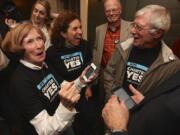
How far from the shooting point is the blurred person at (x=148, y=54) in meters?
2.23

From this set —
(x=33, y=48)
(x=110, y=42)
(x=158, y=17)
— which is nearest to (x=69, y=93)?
(x=33, y=48)

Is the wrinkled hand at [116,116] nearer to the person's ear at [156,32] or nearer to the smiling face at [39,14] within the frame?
the person's ear at [156,32]

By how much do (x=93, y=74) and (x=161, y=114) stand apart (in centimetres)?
90

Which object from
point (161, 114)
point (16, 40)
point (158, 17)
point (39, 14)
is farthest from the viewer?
point (39, 14)

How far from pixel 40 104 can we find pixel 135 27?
101 cm

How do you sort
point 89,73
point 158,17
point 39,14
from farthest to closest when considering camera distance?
point 39,14 < point 158,17 < point 89,73

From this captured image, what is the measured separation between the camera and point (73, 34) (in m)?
2.75

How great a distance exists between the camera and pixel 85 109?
2.57m

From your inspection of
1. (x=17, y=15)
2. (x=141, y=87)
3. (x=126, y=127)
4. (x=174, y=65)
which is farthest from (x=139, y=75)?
(x=17, y=15)

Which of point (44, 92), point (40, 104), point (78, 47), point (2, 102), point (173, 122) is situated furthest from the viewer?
point (78, 47)

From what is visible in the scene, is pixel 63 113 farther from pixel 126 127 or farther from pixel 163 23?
pixel 163 23

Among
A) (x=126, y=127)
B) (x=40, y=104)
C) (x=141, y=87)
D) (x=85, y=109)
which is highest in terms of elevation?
(x=126, y=127)

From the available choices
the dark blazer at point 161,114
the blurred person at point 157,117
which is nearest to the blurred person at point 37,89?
the blurred person at point 157,117

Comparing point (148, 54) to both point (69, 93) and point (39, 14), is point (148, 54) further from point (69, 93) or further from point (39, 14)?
point (39, 14)
